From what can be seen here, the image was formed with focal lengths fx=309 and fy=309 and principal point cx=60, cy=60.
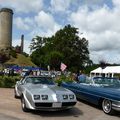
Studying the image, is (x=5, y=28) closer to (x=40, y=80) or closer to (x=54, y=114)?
(x=40, y=80)

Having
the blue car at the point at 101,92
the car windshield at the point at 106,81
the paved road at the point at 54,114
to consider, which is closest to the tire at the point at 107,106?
the blue car at the point at 101,92

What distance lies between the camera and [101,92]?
11773mm

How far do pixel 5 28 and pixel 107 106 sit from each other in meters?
71.4

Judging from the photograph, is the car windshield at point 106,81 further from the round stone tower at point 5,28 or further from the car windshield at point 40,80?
the round stone tower at point 5,28

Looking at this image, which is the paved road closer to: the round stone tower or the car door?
the car door

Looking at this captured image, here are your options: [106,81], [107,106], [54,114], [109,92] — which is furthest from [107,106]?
[106,81]

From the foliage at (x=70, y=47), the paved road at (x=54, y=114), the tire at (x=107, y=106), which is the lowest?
the paved road at (x=54, y=114)

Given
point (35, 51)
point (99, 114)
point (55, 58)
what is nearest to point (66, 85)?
point (99, 114)

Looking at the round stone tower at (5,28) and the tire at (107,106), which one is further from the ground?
the round stone tower at (5,28)

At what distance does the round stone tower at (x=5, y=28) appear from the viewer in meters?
80.3

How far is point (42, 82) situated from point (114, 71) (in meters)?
37.6

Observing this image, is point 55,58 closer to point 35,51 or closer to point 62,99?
point 35,51

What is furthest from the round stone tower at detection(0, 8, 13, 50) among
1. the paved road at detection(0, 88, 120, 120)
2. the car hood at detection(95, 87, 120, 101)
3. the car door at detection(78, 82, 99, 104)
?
the paved road at detection(0, 88, 120, 120)

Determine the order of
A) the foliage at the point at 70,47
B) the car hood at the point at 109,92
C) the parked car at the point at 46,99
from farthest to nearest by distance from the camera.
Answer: the foliage at the point at 70,47, the car hood at the point at 109,92, the parked car at the point at 46,99
